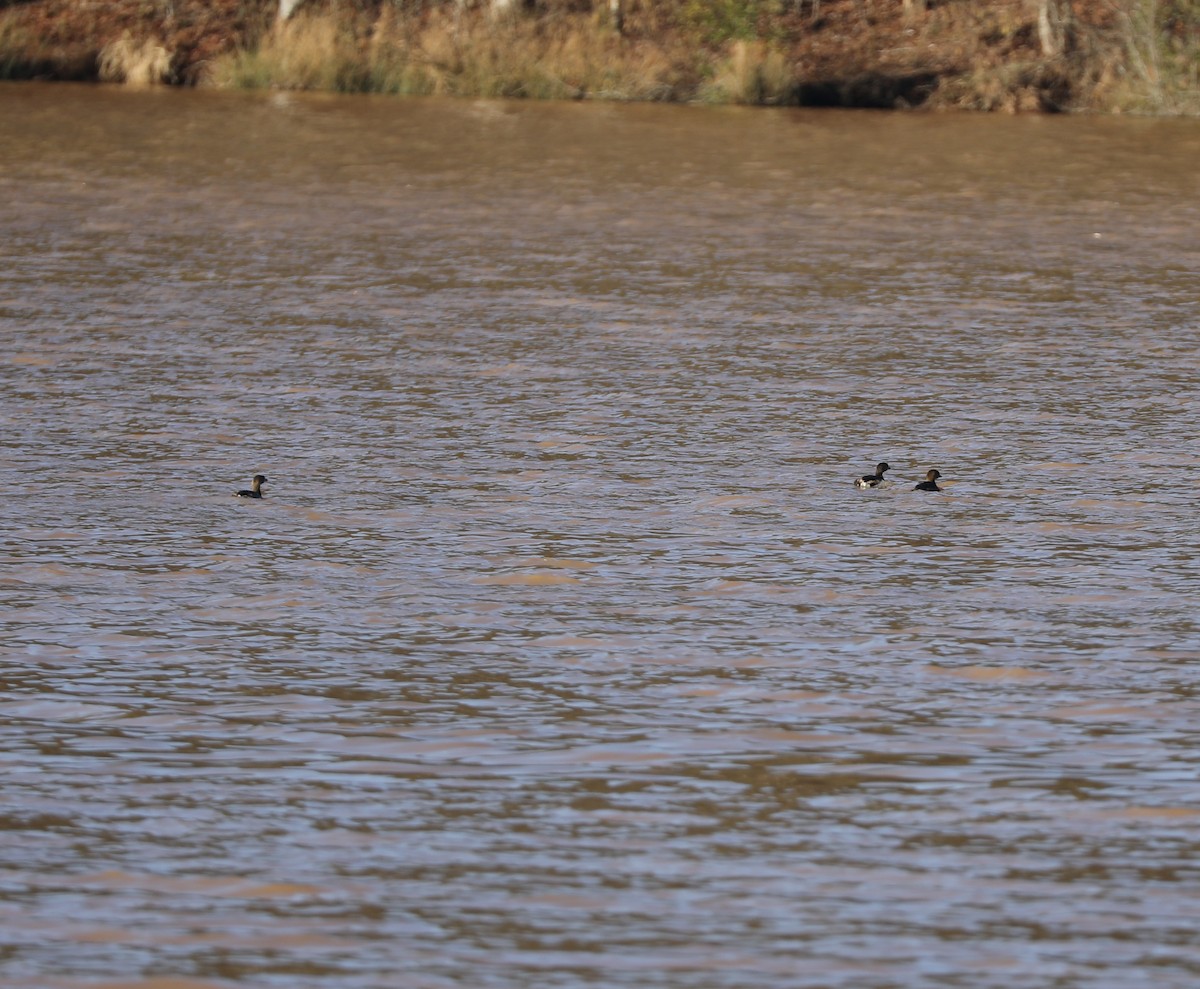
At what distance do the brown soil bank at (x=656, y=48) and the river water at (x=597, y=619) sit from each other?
16.3 m

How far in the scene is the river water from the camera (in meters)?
5.37

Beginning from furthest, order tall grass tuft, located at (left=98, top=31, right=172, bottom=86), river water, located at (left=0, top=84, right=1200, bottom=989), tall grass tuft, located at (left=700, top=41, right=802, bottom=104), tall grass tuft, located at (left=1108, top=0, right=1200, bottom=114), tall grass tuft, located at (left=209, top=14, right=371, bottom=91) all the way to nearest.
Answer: tall grass tuft, located at (left=98, top=31, right=172, bottom=86)
tall grass tuft, located at (left=209, top=14, right=371, bottom=91)
tall grass tuft, located at (left=700, top=41, right=802, bottom=104)
tall grass tuft, located at (left=1108, top=0, right=1200, bottom=114)
river water, located at (left=0, top=84, right=1200, bottom=989)

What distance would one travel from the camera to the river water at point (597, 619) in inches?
211

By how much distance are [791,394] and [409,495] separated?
122 inches

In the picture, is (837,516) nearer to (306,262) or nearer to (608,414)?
(608,414)

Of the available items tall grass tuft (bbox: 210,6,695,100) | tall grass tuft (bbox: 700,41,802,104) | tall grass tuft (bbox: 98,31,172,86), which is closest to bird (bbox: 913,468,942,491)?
tall grass tuft (bbox: 700,41,802,104)

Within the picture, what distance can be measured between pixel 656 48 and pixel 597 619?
100 ft

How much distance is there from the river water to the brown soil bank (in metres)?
16.3

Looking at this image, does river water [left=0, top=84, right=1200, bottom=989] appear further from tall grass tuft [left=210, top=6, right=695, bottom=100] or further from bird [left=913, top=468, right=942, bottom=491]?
tall grass tuft [left=210, top=6, right=695, bottom=100]

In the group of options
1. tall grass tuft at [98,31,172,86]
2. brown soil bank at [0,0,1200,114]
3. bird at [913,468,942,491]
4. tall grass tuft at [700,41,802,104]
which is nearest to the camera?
bird at [913,468,942,491]

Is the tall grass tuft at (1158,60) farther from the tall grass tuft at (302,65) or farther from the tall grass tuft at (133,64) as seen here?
the tall grass tuft at (133,64)

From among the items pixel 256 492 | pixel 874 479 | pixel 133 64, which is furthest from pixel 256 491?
pixel 133 64

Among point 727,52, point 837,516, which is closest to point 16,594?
point 837,516

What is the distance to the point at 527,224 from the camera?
19656 mm
